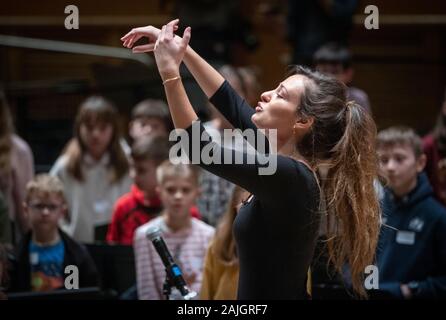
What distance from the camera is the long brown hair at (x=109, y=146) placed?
177 inches

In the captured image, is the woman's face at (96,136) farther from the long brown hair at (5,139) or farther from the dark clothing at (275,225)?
the dark clothing at (275,225)

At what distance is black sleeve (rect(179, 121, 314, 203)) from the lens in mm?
2238

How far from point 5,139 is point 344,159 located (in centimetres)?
219

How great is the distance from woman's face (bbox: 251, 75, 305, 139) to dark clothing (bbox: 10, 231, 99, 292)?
127 centimetres

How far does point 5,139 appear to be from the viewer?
4227 millimetres

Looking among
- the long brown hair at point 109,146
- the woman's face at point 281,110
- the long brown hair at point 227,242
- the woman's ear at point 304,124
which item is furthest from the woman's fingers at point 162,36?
the long brown hair at point 109,146

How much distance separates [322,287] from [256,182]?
0.88 metres

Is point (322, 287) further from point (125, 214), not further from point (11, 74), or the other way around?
point (11, 74)

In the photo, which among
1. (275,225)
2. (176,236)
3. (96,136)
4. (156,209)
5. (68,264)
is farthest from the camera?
(96,136)

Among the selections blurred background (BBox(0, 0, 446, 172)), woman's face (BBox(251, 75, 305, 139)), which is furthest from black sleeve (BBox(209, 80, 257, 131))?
blurred background (BBox(0, 0, 446, 172))

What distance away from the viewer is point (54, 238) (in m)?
3.64

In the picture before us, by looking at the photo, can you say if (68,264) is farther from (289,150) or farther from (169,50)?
(169,50)

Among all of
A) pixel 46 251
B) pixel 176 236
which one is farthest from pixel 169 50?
pixel 46 251
